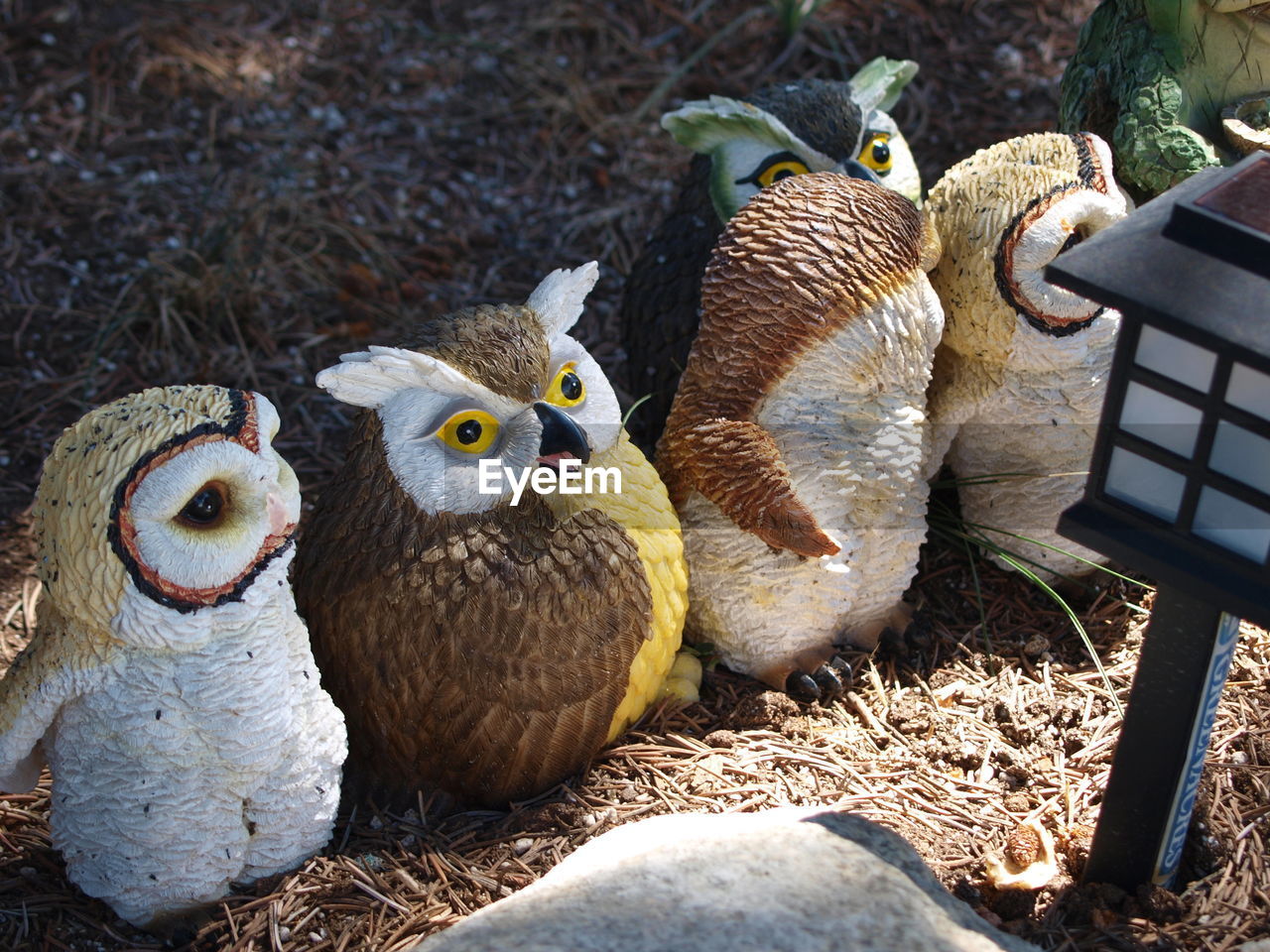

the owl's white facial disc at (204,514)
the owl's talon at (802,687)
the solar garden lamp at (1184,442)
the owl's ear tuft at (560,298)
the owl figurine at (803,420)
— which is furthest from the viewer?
the owl's talon at (802,687)

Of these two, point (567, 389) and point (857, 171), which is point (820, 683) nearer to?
point (567, 389)

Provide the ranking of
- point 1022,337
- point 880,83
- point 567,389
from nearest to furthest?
1. point 567,389
2. point 1022,337
3. point 880,83

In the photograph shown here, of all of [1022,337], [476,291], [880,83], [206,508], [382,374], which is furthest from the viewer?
[476,291]

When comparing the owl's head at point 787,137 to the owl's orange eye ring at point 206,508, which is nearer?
the owl's orange eye ring at point 206,508

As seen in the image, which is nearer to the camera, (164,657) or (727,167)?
(164,657)

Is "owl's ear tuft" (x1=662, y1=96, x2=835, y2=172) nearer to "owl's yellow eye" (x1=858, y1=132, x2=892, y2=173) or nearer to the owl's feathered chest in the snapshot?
"owl's yellow eye" (x1=858, y1=132, x2=892, y2=173)

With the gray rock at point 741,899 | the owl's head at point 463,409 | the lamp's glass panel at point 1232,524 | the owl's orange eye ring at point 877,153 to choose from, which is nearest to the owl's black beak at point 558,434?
the owl's head at point 463,409

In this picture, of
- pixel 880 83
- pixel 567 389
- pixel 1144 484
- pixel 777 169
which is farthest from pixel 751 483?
pixel 880 83

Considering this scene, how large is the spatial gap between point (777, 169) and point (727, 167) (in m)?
0.12

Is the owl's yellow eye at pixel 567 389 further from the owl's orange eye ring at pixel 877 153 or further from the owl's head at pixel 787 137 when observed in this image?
the owl's orange eye ring at pixel 877 153

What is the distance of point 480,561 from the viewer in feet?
7.38

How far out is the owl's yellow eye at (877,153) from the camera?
3.01 m

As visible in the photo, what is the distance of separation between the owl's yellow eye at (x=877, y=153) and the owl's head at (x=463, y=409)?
1.13m

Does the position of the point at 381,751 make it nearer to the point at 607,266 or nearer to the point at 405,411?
the point at 405,411
